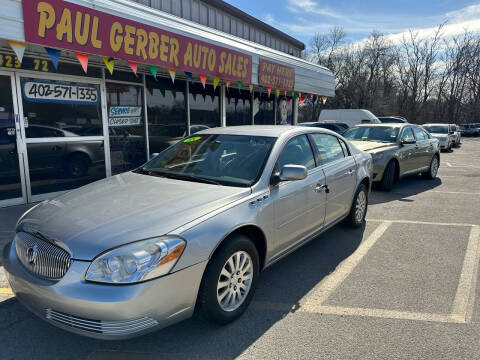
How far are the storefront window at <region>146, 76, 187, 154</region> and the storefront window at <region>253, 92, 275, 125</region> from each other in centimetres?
347

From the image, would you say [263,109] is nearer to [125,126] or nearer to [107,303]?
[125,126]

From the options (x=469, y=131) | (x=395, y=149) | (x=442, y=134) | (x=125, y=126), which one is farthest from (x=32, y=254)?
(x=469, y=131)

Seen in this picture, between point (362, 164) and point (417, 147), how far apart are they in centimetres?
438

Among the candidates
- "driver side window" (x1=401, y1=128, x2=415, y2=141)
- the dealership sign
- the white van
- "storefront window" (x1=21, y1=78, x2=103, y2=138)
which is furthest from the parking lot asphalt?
the white van

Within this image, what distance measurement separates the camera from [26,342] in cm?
247

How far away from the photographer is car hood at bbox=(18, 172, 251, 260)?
2229 millimetres

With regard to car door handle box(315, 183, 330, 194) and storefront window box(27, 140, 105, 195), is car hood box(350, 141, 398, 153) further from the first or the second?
storefront window box(27, 140, 105, 195)

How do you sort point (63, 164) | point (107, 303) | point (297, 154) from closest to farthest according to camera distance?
point (107, 303), point (297, 154), point (63, 164)

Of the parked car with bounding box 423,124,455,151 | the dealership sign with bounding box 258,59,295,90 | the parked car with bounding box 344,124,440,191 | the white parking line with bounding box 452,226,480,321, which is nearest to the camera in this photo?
the white parking line with bounding box 452,226,480,321

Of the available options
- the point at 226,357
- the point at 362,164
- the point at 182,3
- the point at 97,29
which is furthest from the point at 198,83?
the point at 226,357

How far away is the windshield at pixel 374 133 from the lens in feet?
26.6

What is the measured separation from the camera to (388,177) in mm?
7508

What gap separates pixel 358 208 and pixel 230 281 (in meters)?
2.94

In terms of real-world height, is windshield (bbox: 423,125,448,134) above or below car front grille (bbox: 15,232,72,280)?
above
